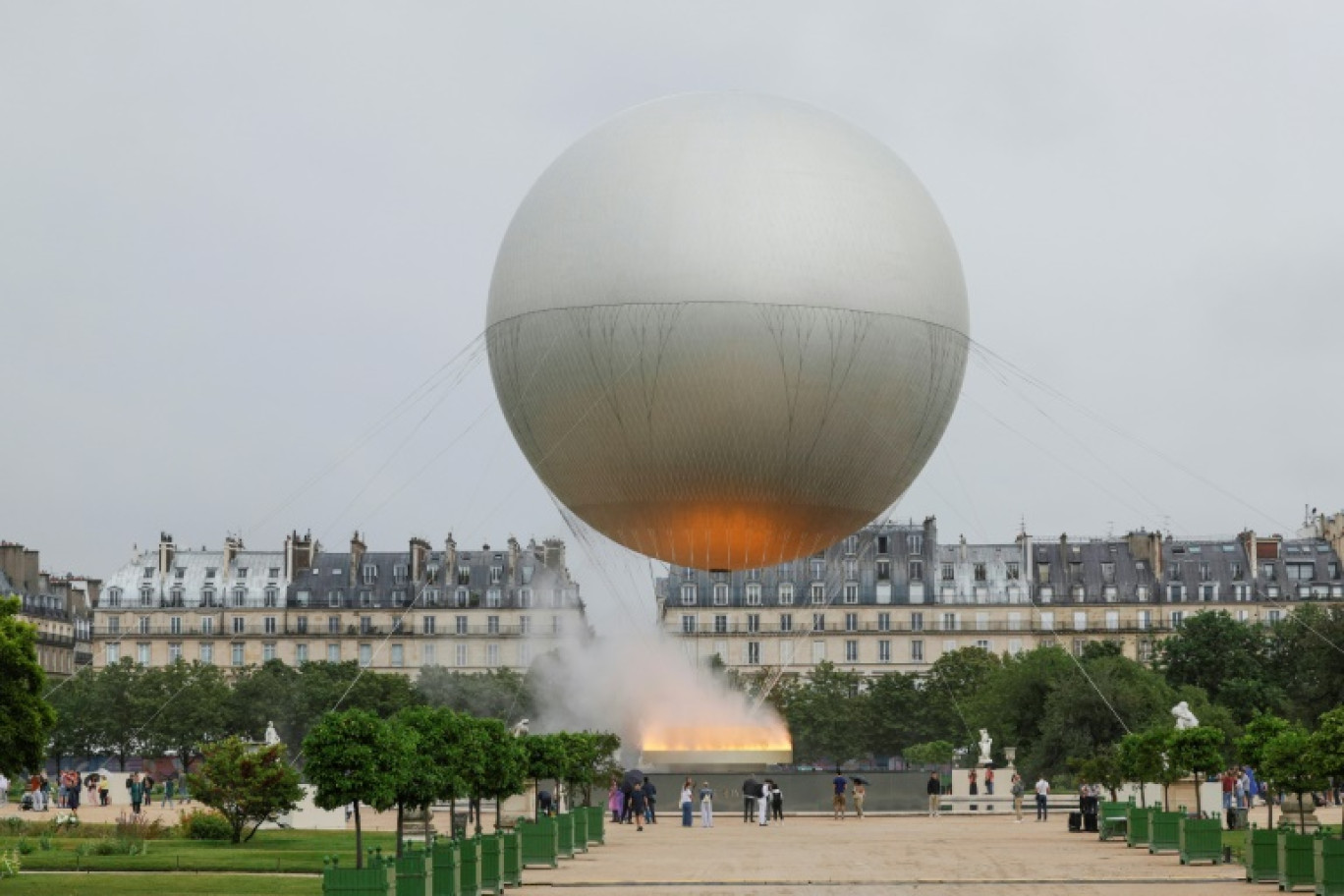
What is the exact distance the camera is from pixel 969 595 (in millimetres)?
146500

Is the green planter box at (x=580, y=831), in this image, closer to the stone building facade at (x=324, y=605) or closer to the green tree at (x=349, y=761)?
the green tree at (x=349, y=761)

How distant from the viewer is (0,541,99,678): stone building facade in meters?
146

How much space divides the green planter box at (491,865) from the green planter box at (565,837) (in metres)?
8.35

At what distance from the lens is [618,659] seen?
2507 inches

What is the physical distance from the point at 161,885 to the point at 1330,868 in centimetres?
1646

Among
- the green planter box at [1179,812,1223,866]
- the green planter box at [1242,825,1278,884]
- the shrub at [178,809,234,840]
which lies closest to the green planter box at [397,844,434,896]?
the green planter box at [1242,825,1278,884]

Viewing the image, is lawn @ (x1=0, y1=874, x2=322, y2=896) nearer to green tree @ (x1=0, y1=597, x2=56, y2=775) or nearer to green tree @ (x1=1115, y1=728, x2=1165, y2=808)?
green tree @ (x1=0, y1=597, x2=56, y2=775)

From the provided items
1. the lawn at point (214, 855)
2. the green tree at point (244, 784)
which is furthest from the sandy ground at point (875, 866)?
the green tree at point (244, 784)

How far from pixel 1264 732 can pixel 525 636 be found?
108775mm

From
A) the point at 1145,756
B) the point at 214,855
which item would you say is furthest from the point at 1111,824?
the point at 214,855

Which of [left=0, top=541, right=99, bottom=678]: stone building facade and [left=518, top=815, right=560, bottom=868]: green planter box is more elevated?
[left=0, top=541, right=99, bottom=678]: stone building facade

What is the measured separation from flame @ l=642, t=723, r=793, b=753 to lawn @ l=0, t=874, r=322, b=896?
25826mm

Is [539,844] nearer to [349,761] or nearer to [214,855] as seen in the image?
[214,855]

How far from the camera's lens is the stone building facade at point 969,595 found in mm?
143000
